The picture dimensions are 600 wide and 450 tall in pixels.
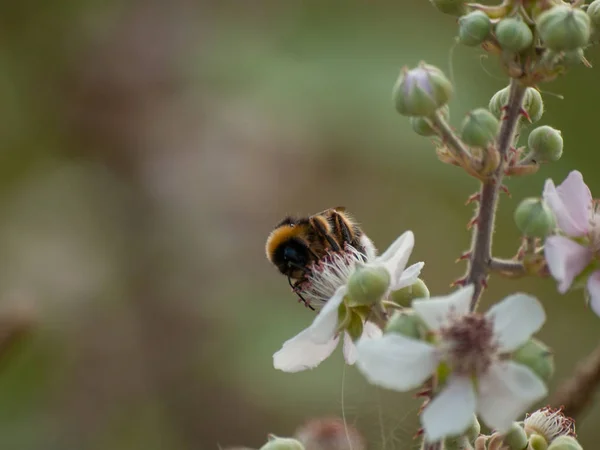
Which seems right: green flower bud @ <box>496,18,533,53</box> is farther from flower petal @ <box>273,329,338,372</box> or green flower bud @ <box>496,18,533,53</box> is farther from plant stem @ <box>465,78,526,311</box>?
flower petal @ <box>273,329,338,372</box>

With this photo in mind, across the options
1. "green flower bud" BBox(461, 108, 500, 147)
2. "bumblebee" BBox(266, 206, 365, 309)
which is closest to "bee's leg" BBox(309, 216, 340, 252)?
"bumblebee" BBox(266, 206, 365, 309)

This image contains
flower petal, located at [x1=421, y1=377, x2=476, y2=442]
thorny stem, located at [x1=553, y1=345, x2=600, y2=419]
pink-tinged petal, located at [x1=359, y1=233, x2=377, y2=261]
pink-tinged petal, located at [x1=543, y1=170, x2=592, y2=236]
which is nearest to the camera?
flower petal, located at [x1=421, y1=377, x2=476, y2=442]

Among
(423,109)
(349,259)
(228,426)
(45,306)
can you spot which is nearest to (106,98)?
(45,306)

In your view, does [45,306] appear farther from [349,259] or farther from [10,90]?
[349,259]

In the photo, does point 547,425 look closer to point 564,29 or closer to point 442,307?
point 442,307

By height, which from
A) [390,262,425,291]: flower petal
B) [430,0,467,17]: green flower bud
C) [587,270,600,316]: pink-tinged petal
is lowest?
[587,270,600,316]: pink-tinged petal
